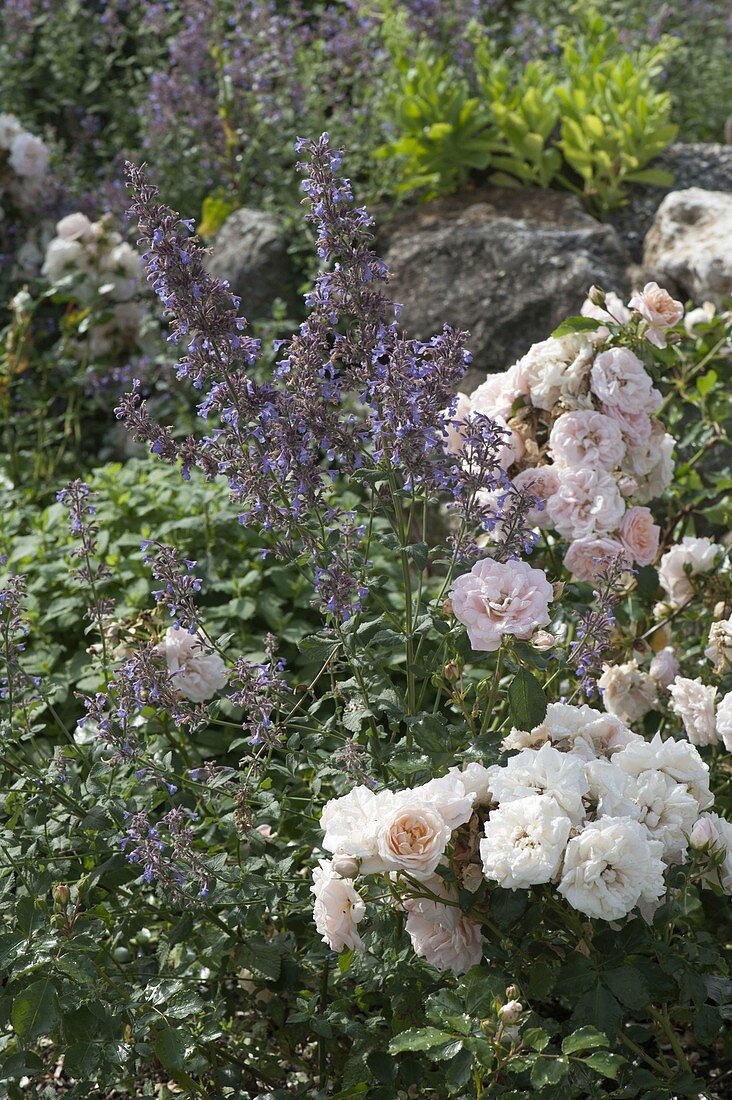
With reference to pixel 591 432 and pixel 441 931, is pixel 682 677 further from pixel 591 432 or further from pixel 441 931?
pixel 441 931

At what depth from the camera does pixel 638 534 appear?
2289 mm

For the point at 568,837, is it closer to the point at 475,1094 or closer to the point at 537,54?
the point at 475,1094

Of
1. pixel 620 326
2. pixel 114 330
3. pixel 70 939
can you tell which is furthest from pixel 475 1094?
pixel 114 330

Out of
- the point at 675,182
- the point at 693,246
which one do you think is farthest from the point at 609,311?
the point at 675,182

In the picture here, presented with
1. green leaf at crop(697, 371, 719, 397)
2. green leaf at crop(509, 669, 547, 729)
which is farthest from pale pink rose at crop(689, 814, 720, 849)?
green leaf at crop(697, 371, 719, 397)

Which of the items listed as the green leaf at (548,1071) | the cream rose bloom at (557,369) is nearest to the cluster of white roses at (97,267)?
the cream rose bloom at (557,369)

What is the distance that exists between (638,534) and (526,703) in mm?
620

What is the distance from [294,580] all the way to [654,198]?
2.47 meters

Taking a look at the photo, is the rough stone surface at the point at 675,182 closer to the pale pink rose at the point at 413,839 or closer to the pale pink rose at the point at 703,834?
the pale pink rose at the point at 703,834

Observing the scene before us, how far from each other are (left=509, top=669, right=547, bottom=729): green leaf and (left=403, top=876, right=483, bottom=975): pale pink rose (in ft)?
0.87

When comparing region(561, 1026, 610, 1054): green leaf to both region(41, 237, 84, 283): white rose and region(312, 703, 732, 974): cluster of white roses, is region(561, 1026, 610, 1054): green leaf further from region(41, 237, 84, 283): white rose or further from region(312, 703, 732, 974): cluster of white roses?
region(41, 237, 84, 283): white rose

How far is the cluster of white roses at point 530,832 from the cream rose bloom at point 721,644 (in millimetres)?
375

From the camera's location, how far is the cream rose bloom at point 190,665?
2273 millimetres

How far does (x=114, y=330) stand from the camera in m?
4.87
